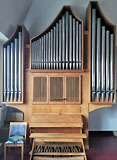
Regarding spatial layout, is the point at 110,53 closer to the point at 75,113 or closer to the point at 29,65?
the point at 75,113

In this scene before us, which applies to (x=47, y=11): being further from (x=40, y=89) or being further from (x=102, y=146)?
(x=102, y=146)

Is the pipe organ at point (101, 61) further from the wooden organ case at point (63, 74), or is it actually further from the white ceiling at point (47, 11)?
the white ceiling at point (47, 11)

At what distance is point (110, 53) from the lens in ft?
11.7

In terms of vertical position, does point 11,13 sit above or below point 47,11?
below

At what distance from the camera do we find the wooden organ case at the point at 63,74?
11.6ft

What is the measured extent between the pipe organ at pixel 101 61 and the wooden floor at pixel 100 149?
1.18 m

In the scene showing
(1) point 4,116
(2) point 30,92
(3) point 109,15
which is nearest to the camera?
(2) point 30,92

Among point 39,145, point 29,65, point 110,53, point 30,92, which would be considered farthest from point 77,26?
point 39,145

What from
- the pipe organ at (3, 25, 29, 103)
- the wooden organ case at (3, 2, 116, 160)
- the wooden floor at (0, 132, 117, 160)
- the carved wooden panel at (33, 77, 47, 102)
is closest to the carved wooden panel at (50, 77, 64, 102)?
the wooden organ case at (3, 2, 116, 160)

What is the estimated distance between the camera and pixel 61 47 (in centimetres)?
360

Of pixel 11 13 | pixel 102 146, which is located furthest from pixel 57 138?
pixel 11 13

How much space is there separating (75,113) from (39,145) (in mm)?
1112

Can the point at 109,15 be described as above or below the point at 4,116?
above

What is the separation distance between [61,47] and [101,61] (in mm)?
997
